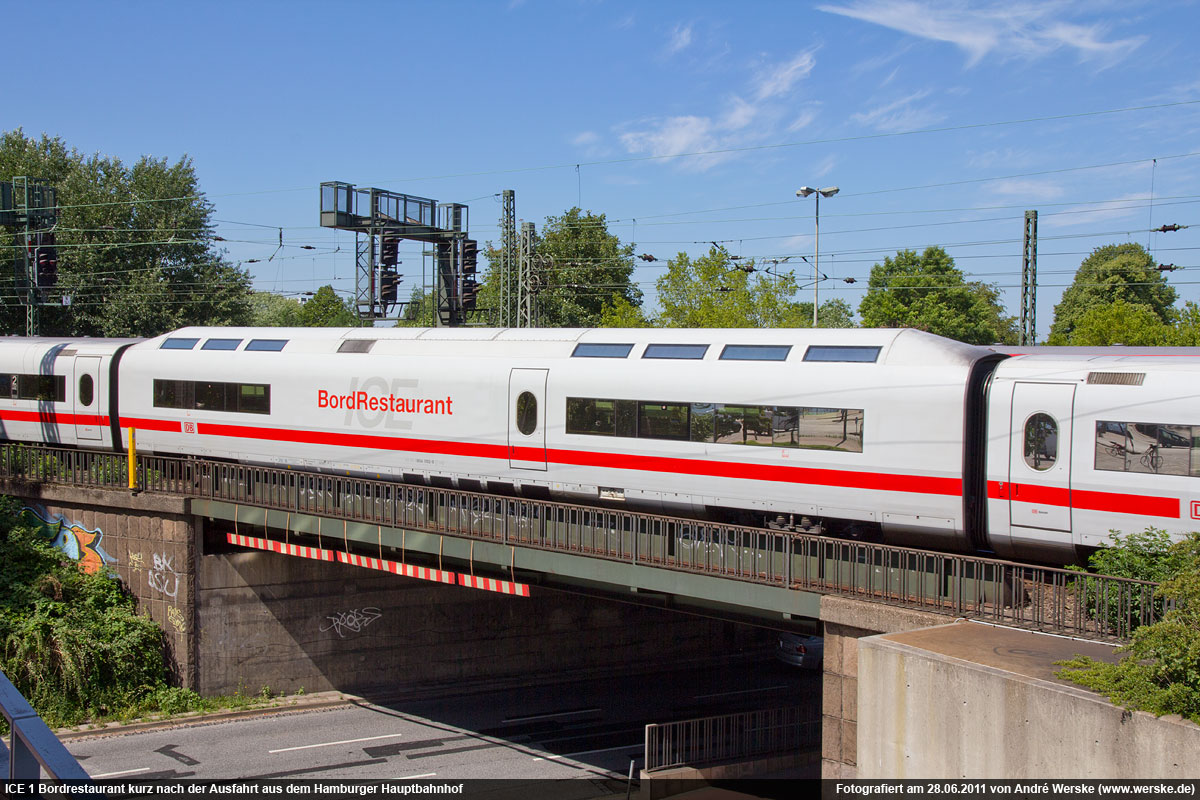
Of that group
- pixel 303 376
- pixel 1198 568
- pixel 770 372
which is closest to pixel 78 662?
pixel 303 376

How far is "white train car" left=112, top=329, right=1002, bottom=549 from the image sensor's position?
16188 millimetres

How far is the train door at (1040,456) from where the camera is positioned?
14.8 metres

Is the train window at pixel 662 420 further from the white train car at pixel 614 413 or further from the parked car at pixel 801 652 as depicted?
the parked car at pixel 801 652

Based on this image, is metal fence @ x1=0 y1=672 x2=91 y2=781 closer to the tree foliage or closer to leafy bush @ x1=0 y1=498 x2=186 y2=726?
leafy bush @ x1=0 y1=498 x2=186 y2=726

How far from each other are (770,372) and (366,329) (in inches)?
445

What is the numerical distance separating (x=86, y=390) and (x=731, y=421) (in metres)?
19.7

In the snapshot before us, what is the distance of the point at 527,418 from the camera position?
20.6 metres

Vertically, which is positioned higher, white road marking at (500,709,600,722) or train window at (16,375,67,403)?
train window at (16,375,67,403)

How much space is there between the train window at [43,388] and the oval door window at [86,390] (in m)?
0.63

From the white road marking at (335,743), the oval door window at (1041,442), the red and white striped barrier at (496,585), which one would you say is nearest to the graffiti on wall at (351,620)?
the white road marking at (335,743)

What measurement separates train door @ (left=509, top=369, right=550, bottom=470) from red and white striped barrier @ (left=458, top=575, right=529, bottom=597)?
7.89 ft

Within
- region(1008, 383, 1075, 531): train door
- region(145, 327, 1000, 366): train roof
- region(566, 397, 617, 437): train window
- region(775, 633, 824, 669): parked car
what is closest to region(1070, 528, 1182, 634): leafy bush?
region(1008, 383, 1075, 531): train door

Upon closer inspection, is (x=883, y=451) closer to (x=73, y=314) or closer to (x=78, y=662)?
(x=78, y=662)

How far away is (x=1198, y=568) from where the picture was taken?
10508 millimetres
